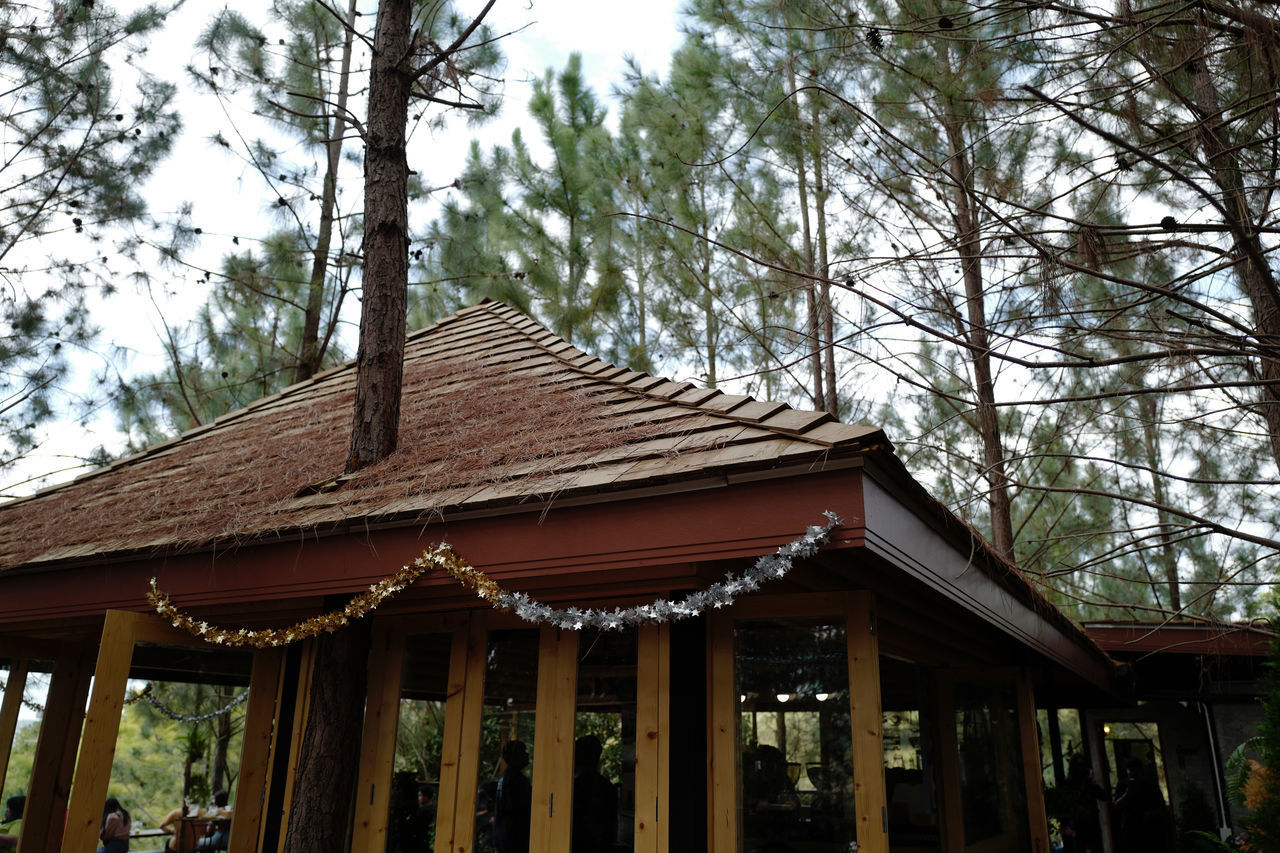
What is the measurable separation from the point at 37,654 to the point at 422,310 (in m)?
9.61

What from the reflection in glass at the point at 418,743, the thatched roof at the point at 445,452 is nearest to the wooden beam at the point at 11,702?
the thatched roof at the point at 445,452

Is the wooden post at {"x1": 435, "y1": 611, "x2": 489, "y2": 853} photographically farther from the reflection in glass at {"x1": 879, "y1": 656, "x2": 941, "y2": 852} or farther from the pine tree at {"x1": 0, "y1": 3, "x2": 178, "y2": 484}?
the pine tree at {"x1": 0, "y1": 3, "x2": 178, "y2": 484}

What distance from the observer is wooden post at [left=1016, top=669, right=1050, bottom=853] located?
6535mm

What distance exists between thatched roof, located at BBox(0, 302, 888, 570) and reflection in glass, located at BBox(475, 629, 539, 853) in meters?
1.01

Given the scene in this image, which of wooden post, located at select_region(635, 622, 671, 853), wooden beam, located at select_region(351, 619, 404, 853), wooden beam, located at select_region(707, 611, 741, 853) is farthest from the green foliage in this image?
wooden beam, located at select_region(351, 619, 404, 853)

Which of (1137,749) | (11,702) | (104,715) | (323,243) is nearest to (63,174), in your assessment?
(323,243)

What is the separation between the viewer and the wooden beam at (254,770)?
18.9 feet

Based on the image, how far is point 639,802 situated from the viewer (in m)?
3.93

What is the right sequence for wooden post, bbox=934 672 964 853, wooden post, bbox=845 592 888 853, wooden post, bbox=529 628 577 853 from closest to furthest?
wooden post, bbox=845 592 888 853
wooden post, bbox=529 628 577 853
wooden post, bbox=934 672 964 853

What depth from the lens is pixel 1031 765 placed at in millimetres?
6598

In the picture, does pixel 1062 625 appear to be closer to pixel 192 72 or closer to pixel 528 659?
pixel 528 659

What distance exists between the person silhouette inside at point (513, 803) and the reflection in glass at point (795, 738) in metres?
1.13

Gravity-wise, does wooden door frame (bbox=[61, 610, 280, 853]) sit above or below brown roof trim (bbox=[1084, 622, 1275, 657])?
below

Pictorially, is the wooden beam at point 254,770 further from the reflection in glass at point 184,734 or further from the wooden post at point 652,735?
the wooden post at point 652,735
